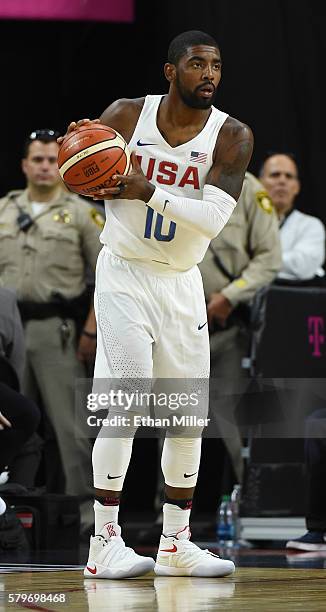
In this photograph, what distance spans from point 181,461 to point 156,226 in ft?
3.16

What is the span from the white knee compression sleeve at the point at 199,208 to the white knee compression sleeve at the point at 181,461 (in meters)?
0.85

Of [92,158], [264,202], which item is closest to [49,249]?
[264,202]

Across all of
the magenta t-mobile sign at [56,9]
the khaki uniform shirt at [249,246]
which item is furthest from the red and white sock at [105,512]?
the magenta t-mobile sign at [56,9]

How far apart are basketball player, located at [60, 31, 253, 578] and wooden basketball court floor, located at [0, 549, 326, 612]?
167mm

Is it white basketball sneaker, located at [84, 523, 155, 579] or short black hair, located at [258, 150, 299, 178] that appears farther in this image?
short black hair, located at [258, 150, 299, 178]

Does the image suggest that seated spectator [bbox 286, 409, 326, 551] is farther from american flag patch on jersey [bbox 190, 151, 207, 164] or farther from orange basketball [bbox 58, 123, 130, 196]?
orange basketball [bbox 58, 123, 130, 196]

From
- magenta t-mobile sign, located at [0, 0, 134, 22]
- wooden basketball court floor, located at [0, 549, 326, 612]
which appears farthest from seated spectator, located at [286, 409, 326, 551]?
magenta t-mobile sign, located at [0, 0, 134, 22]

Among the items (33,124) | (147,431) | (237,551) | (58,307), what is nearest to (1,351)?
(58,307)

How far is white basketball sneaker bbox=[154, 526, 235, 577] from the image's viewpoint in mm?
4938

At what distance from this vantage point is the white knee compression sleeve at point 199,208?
4.75 metres

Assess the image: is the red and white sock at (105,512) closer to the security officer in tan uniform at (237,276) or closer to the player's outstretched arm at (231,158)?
the player's outstretched arm at (231,158)

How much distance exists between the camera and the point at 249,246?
804 centimetres

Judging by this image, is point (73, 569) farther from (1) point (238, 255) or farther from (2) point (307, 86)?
(2) point (307, 86)

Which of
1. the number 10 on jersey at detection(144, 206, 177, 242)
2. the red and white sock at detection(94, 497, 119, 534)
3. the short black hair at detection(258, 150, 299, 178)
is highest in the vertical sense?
the short black hair at detection(258, 150, 299, 178)
